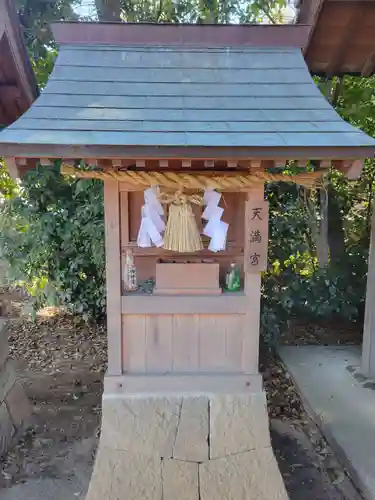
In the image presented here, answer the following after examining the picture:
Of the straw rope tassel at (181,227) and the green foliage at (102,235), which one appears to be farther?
the green foliage at (102,235)

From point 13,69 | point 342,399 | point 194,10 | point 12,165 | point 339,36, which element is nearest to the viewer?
point 12,165

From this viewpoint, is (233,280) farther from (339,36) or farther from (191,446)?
(339,36)

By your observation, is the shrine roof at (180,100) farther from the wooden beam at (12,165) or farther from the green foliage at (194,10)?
the green foliage at (194,10)

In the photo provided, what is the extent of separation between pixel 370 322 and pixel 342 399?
0.81 meters


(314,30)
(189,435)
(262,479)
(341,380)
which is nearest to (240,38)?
(314,30)

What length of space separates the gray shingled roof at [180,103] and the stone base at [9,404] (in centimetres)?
209

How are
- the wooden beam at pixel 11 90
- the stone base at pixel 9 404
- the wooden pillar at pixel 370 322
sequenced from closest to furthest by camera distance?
the stone base at pixel 9 404, the wooden beam at pixel 11 90, the wooden pillar at pixel 370 322

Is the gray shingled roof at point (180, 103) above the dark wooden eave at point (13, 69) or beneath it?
beneath

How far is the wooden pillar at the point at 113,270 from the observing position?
2.59 m

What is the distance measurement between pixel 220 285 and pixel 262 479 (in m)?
1.20

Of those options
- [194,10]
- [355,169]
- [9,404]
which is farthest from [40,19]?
[355,169]

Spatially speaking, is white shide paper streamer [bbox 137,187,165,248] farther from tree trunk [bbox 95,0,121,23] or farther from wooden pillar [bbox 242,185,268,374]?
tree trunk [bbox 95,0,121,23]

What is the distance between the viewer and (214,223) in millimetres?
2553

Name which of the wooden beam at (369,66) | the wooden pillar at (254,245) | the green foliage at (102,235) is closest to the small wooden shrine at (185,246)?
the wooden pillar at (254,245)
